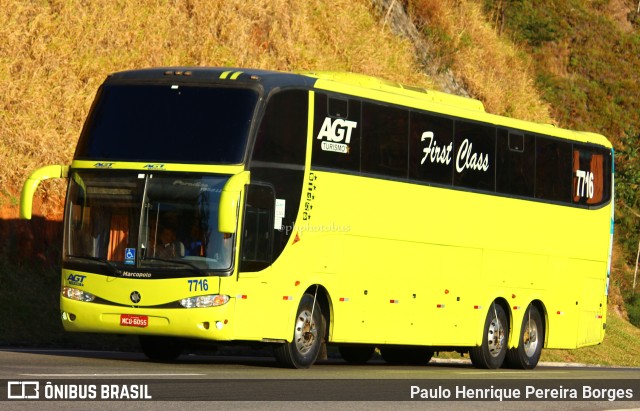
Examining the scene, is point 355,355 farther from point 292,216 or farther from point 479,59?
point 479,59

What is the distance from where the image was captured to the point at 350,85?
21500 millimetres

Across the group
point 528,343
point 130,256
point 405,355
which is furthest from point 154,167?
point 528,343

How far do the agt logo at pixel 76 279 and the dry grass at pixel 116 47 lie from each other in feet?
28.4

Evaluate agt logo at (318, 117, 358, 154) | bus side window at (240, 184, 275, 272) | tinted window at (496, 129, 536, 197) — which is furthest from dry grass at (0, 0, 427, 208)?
bus side window at (240, 184, 275, 272)

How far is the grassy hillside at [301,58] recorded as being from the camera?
27.9 metres

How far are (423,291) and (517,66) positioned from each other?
3163 centimetres

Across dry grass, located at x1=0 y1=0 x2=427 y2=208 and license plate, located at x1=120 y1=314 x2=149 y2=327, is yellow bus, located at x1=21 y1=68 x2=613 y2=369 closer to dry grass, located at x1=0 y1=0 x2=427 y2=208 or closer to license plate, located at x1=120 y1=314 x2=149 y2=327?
license plate, located at x1=120 y1=314 x2=149 y2=327

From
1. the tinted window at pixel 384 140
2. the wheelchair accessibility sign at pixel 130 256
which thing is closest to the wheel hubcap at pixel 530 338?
the tinted window at pixel 384 140

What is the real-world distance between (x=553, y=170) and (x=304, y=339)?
832 cm

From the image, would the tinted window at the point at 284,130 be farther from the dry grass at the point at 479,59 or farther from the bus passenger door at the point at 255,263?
the dry grass at the point at 479,59

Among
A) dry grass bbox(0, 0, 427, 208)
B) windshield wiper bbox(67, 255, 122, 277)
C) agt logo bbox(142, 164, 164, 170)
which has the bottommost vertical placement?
windshield wiper bbox(67, 255, 122, 277)

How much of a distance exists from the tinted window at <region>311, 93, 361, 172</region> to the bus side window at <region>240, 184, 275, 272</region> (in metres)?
1.12

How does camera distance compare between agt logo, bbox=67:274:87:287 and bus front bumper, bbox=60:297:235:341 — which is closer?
bus front bumper, bbox=60:297:235:341

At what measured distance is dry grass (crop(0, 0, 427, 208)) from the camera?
29.0 metres
